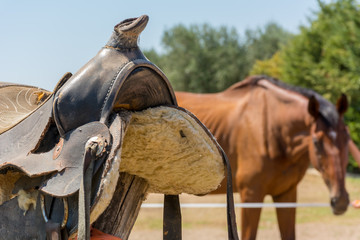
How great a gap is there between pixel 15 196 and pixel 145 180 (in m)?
0.44

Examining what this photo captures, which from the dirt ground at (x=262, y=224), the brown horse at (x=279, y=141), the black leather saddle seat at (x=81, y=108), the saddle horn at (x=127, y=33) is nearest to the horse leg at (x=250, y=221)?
the brown horse at (x=279, y=141)

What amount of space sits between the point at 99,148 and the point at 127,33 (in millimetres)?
323

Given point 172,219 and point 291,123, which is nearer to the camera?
point 172,219

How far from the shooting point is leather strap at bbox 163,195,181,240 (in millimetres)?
1562

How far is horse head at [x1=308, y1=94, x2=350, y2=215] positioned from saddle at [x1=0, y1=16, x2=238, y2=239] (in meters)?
2.47

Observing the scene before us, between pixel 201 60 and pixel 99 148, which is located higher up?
pixel 99 148

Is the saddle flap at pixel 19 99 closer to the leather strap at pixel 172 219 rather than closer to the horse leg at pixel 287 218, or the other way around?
the leather strap at pixel 172 219

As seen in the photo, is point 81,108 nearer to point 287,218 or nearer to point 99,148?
point 99,148

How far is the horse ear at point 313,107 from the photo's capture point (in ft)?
12.6

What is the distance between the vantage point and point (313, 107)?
12.7ft

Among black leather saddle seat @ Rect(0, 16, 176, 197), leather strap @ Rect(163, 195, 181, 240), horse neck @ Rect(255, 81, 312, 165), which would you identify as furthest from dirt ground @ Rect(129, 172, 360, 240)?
black leather saddle seat @ Rect(0, 16, 176, 197)

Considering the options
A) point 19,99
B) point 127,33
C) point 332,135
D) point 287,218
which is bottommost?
point 287,218

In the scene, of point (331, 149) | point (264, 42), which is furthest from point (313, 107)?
point (264, 42)

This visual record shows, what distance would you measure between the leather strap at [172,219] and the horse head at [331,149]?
2.46 metres
